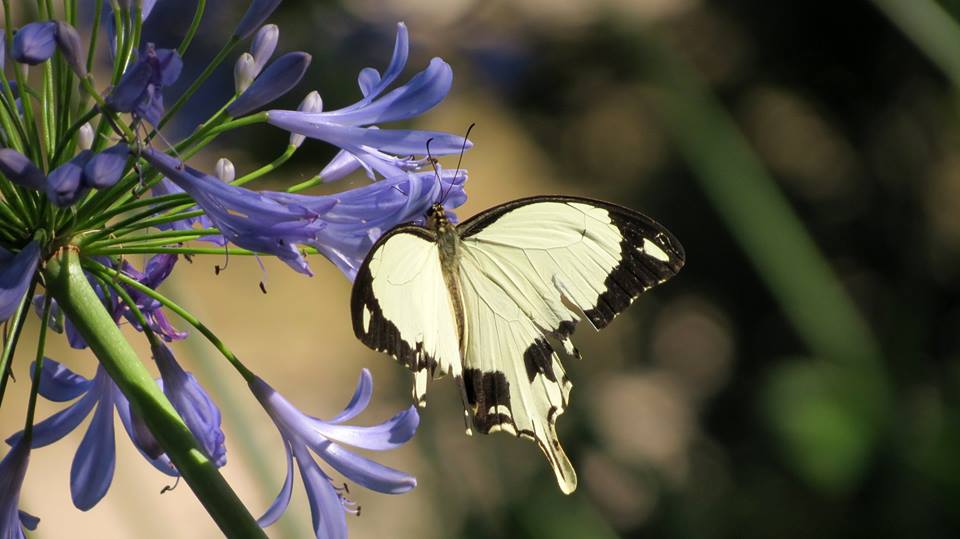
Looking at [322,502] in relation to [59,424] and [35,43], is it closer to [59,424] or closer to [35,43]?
[59,424]

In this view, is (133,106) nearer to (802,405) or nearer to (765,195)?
(765,195)

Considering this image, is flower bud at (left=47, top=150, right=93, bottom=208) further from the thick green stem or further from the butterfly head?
the butterfly head

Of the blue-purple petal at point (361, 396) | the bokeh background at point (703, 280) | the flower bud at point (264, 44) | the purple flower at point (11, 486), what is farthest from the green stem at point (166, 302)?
the bokeh background at point (703, 280)

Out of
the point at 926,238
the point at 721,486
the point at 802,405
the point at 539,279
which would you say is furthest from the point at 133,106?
the point at 926,238

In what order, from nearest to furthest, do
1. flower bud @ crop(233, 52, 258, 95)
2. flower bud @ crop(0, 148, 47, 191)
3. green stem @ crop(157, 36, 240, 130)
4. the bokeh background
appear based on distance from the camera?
flower bud @ crop(0, 148, 47, 191), green stem @ crop(157, 36, 240, 130), flower bud @ crop(233, 52, 258, 95), the bokeh background

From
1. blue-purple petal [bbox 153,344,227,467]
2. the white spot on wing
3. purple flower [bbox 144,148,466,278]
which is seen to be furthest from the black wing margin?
blue-purple petal [bbox 153,344,227,467]

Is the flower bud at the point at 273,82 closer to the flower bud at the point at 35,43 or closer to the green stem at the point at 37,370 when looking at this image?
the flower bud at the point at 35,43
